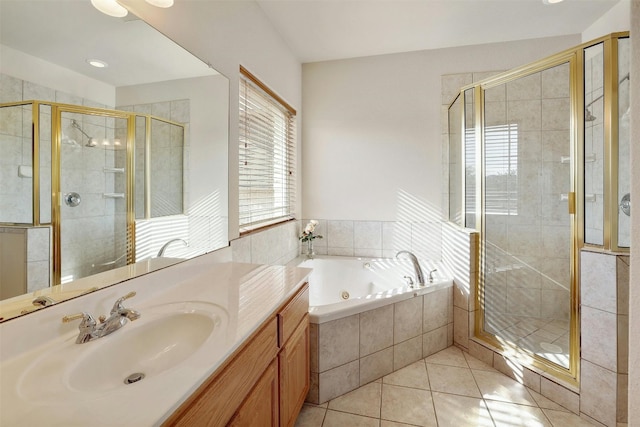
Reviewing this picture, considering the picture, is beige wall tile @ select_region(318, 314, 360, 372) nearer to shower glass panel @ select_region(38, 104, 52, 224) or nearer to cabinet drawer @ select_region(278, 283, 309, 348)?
cabinet drawer @ select_region(278, 283, 309, 348)

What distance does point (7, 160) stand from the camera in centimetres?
71

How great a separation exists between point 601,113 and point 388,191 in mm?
1623

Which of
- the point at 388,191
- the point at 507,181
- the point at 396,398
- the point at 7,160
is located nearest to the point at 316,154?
the point at 388,191

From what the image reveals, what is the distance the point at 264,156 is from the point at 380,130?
1.26 meters

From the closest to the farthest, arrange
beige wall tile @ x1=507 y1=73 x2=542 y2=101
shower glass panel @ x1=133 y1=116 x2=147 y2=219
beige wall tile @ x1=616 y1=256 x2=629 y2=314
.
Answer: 1. shower glass panel @ x1=133 y1=116 x2=147 y2=219
2. beige wall tile @ x1=616 y1=256 x2=629 y2=314
3. beige wall tile @ x1=507 y1=73 x2=542 y2=101

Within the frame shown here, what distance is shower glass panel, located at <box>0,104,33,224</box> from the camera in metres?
0.70

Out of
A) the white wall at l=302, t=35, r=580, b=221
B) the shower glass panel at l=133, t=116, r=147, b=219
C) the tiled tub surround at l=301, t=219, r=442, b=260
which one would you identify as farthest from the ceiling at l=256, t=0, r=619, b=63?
the tiled tub surround at l=301, t=219, r=442, b=260

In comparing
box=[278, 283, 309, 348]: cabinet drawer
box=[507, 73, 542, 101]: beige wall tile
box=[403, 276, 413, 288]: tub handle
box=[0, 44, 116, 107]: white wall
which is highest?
box=[507, 73, 542, 101]: beige wall tile

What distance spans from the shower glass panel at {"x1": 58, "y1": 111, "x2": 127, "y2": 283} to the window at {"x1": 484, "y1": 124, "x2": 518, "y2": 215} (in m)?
2.32

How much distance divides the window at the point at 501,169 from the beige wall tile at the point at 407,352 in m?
1.12

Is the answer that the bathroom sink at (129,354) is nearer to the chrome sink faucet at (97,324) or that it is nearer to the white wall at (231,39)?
the chrome sink faucet at (97,324)

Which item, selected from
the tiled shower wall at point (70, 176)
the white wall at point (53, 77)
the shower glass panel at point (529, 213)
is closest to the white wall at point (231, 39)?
the white wall at point (53, 77)

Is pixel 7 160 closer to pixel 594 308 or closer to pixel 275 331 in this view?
pixel 275 331

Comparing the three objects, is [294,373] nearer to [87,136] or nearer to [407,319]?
[407,319]
